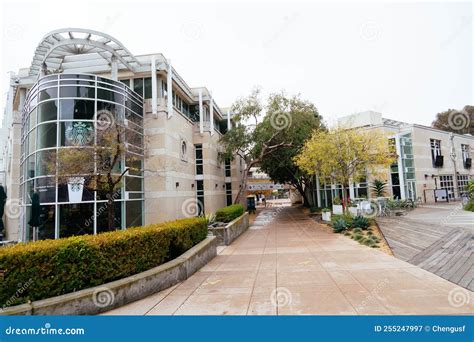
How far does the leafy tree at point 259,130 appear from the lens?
21.1m

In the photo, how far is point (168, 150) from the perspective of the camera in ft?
54.7

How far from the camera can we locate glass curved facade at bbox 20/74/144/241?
1198 centimetres

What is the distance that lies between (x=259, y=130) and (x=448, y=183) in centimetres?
2191

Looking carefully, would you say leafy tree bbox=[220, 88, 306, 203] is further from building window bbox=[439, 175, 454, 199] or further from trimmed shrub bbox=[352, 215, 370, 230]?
building window bbox=[439, 175, 454, 199]

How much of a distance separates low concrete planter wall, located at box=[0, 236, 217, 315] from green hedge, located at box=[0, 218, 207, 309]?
21 centimetres

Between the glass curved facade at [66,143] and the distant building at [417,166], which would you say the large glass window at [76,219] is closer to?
the glass curved facade at [66,143]

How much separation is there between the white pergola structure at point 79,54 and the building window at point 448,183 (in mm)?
29967

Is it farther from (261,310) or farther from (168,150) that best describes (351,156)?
(261,310)

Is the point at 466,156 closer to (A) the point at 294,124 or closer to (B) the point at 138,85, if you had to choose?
(A) the point at 294,124

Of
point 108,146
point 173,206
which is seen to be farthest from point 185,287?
point 173,206

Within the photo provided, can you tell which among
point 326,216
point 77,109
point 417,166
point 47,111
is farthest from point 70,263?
point 417,166

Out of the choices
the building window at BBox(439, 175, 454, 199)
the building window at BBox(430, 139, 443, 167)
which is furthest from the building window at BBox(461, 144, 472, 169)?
the building window at BBox(430, 139, 443, 167)

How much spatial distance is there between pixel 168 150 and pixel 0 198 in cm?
940

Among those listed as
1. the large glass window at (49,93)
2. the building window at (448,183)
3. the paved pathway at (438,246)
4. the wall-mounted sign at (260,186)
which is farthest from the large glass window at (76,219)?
the building window at (448,183)
